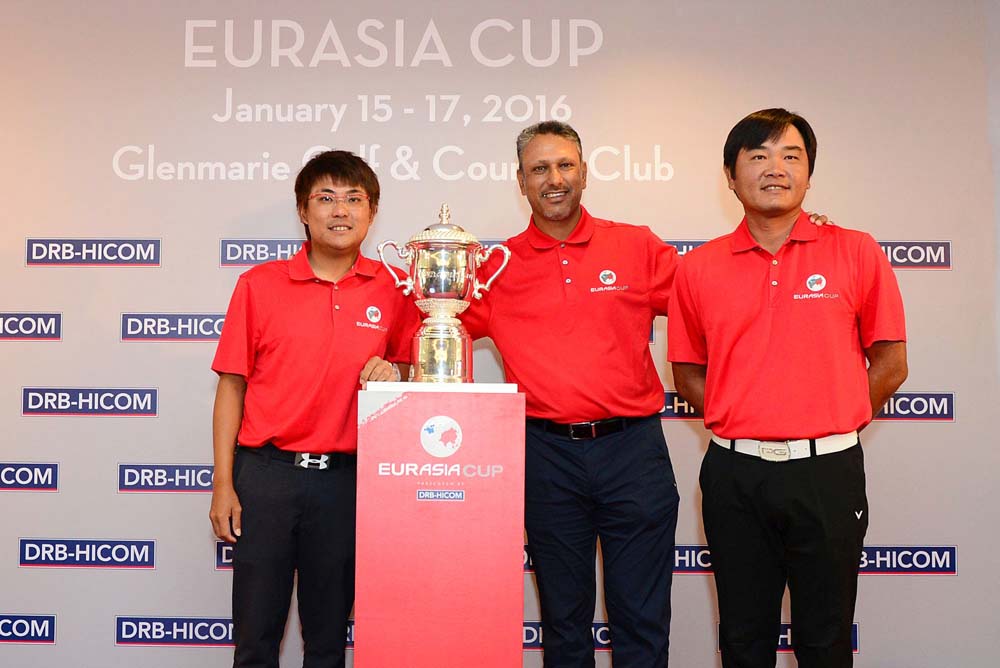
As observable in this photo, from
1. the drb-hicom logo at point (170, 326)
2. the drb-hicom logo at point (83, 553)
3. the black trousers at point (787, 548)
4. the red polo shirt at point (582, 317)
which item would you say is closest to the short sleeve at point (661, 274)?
the red polo shirt at point (582, 317)

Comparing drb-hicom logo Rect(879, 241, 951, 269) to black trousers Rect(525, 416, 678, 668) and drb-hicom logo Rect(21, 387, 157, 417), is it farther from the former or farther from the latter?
drb-hicom logo Rect(21, 387, 157, 417)

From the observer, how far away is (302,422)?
7.70 ft

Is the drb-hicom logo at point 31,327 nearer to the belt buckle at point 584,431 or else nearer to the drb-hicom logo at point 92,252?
the drb-hicom logo at point 92,252

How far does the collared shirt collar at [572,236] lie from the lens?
2.50 m

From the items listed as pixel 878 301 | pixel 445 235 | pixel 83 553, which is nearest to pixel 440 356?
pixel 445 235

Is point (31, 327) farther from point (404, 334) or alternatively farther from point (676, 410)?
point (676, 410)

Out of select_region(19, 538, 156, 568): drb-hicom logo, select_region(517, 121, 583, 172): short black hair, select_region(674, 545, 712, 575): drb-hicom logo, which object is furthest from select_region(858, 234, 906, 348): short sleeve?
select_region(19, 538, 156, 568): drb-hicom logo

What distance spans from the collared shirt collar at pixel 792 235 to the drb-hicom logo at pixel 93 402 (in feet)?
7.06

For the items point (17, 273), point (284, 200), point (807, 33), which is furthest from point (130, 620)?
point (807, 33)

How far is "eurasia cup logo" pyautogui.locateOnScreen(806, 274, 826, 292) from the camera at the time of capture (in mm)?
2145

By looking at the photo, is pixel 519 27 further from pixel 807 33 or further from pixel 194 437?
pixel 194 437

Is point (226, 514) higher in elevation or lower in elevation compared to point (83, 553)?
higher

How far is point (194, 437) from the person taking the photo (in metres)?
3.12

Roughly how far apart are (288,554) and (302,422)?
369mm
